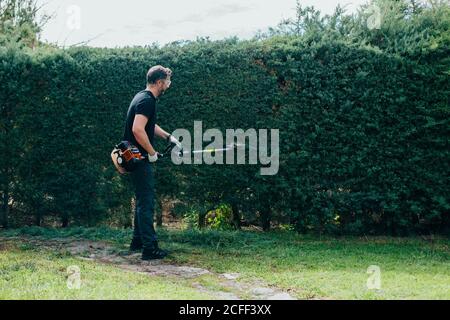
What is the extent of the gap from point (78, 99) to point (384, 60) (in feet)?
17.0

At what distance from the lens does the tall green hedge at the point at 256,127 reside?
332 inches

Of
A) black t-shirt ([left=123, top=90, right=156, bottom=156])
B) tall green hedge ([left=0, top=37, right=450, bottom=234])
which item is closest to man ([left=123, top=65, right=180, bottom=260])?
black t-shirt ([left=123, top=90, right=156, bottom=156])

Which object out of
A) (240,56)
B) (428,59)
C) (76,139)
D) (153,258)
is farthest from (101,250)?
(428,59)

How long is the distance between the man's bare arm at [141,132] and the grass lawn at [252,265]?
1524 mm

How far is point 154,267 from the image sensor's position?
6402 mm

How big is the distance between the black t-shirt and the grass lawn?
5.40 feet

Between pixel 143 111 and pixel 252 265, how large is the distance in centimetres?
238

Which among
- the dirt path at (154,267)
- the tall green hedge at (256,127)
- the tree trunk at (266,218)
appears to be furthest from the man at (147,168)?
the tree trunk at (266,218)

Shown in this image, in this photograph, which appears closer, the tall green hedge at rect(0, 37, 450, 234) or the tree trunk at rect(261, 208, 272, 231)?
the tall green hedge at rect(0, 37, 450, 234)

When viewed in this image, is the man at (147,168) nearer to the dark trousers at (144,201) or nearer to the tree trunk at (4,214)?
the dark trousers at (144,201)

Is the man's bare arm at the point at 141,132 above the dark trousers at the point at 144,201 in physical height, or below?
above

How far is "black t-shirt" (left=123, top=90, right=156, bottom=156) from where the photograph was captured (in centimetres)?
646

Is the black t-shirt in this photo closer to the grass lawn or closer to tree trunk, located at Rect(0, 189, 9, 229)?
the grass lawn

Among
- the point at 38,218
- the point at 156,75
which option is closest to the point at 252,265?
the point at 156,75
